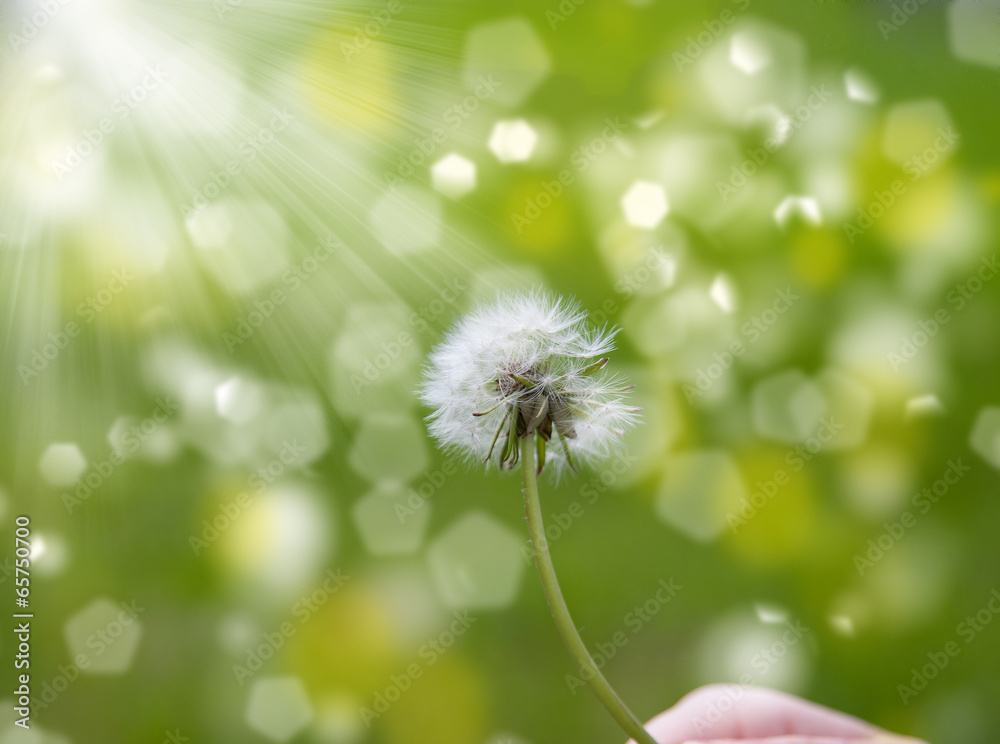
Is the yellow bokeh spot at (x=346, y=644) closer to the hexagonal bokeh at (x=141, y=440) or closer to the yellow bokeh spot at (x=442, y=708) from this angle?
the yellow bokeh spot at (x=442, y=708)

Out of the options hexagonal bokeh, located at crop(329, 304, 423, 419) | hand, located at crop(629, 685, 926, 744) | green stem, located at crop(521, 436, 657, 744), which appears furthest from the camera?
hexagonal bokeh, located at crop(329, 304, 423, 419)

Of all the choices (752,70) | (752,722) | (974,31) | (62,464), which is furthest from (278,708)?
(974,31)

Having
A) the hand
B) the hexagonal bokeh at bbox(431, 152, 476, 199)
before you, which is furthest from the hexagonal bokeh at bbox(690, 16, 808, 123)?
the hand

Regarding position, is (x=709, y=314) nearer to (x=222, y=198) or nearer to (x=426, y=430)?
(x=426, y=430)

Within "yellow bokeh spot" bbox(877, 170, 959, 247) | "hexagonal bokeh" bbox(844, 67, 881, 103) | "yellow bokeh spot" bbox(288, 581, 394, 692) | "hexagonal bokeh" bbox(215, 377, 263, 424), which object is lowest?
"yellow bokeh spot" bbox(288, 581, 394, 692)

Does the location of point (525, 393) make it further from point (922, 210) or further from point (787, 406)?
point (922, 210)

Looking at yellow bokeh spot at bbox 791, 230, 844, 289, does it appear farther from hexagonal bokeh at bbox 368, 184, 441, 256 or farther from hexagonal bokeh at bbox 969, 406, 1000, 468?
hexagonal bokeh at bbox 368, 184, 441, 256
